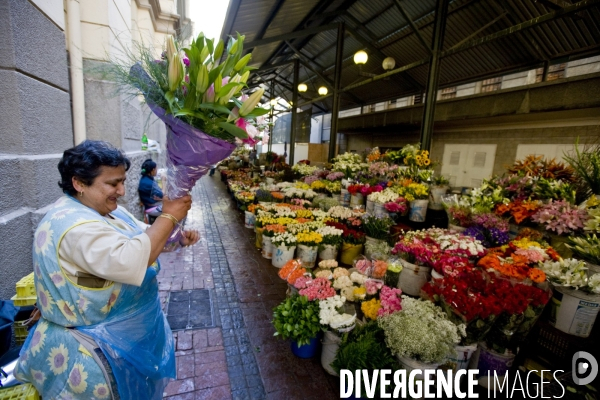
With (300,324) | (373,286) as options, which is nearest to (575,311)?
(373,286)

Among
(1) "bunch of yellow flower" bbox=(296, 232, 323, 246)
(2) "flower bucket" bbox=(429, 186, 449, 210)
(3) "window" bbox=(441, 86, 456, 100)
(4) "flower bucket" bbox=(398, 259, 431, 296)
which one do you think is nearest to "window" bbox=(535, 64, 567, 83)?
(3) "window" bbox=(441, 86, 456, 100)

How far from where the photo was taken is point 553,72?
27.5 ft

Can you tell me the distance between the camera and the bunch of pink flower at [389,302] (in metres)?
2.60

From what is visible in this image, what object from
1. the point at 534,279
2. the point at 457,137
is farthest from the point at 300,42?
the point at 534,279

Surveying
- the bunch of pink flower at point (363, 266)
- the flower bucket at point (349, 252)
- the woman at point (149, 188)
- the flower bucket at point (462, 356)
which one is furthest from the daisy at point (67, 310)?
the woman at point (149, 188)

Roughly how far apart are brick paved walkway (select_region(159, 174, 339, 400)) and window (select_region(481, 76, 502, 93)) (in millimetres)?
10416

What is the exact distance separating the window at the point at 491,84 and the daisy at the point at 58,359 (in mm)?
12760

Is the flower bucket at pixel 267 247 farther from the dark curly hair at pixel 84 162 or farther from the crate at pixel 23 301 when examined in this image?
the dark curly hair at pixel 84 162

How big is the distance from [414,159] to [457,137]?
761 cm

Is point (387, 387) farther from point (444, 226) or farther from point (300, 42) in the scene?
point (300, 42)

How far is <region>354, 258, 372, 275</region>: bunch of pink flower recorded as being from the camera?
3.44m

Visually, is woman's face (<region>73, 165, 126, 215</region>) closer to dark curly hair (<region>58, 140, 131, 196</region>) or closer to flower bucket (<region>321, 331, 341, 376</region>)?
dark curly hair (<region>58, 140, 131, 196</region>)

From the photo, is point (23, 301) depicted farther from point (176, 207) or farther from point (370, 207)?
point (370, 207)

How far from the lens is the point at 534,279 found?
8.30ft
